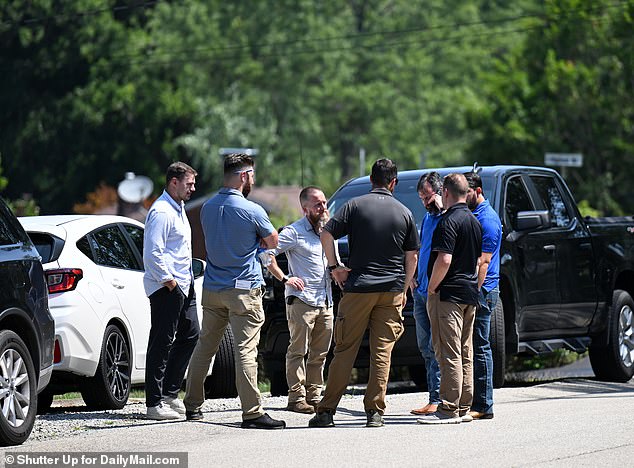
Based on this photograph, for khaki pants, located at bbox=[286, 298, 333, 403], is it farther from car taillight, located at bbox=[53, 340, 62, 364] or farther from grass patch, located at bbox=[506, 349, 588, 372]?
grass patch, located at bbox=[506, 349, 588, 372]

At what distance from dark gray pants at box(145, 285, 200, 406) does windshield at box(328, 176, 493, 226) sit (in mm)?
2878

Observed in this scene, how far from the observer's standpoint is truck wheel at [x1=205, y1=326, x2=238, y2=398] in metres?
12.9

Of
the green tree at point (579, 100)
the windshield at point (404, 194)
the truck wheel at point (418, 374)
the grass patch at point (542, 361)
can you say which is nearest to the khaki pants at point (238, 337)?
the windshield at point (404, 194)

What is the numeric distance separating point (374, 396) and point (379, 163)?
5.48 feet

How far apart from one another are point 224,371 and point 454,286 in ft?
10.8

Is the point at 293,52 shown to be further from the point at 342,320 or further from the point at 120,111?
the point at 342,320

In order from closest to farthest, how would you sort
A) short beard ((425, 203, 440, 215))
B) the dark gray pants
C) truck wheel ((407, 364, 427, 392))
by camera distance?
the dark gray pants
short beard ((425, 203, 440, 215))
truck wheel ((407, 364, 427, 392))

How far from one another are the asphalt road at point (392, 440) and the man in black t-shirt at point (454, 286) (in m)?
0.26

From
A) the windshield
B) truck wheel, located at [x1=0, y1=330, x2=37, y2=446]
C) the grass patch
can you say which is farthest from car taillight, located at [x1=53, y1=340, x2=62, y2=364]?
the grass patch

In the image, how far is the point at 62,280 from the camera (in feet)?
35.9

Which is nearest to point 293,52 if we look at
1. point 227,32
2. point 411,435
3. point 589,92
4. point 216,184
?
point 227,32

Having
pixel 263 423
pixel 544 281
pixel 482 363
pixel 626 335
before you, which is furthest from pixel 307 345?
pixel 626 335

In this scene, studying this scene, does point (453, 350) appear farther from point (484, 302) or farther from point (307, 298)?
point (307, 298)

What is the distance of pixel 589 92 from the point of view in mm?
45625
